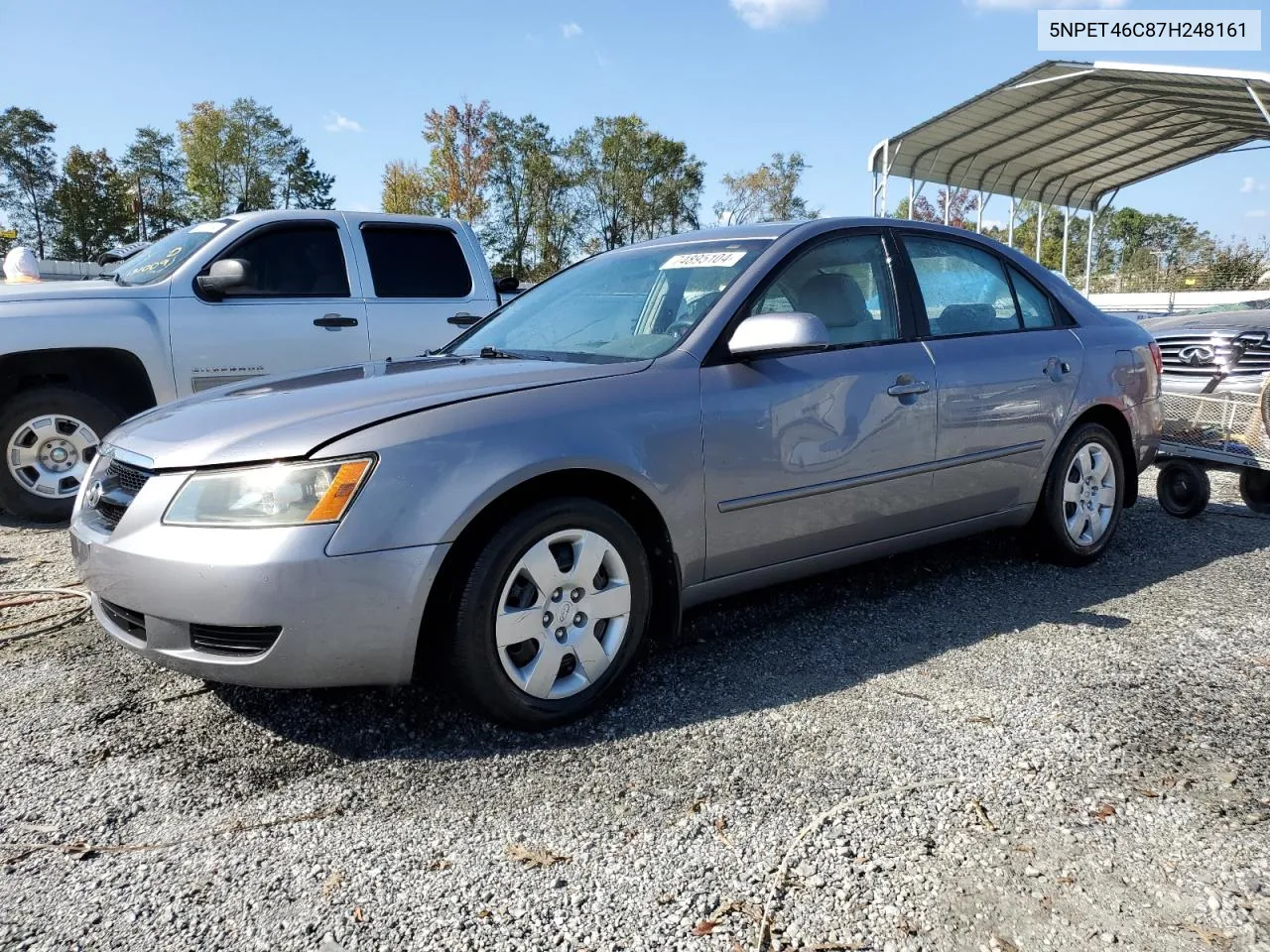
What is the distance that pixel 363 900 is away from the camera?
2.03 metres

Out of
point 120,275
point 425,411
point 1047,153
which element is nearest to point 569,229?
point 1047,153

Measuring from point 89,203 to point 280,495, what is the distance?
6566cm

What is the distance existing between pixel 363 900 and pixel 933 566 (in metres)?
3.38

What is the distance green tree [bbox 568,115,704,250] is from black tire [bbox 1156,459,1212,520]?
169 feet

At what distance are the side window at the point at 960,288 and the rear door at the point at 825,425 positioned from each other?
8.5 inches

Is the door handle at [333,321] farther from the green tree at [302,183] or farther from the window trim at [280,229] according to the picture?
the green tree at [302,183]

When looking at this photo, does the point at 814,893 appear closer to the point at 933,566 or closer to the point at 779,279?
the point at 779,279

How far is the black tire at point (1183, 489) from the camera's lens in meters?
5.75

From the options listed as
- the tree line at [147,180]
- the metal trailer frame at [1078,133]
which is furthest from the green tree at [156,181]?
the metal trailer frame at [1078,133]

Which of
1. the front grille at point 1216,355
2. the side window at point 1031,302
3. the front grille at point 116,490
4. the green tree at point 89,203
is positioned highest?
the green tree at point 89,203

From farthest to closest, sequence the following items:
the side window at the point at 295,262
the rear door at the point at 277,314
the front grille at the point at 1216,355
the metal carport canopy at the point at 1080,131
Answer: the metal carport canopy at the point at 1080,131 → the front grille at the point at 1216,355 → the side window at the point at 295,262 → the rear door at the point at 277,314

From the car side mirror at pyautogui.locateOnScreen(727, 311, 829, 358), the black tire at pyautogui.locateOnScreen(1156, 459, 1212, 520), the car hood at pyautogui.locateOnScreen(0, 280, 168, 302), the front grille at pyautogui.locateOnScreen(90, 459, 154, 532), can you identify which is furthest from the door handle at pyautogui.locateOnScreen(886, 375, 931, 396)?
the car hood at pyautogui.locateOnScreen(0, 280, 168, 302)

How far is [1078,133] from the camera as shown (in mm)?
20812

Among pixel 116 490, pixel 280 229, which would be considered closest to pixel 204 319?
pixel 280 229
